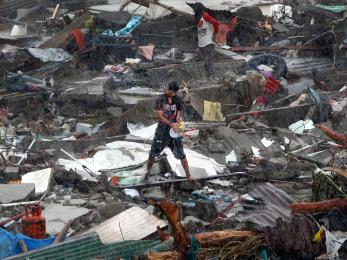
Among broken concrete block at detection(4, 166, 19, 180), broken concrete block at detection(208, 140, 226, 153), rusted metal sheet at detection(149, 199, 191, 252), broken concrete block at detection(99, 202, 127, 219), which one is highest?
rusted metal sheet at detection(149, 199, 191, 252)

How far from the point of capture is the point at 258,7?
2064 centimetres

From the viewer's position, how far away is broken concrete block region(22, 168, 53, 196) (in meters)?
9.15

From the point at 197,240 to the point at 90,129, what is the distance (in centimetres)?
717

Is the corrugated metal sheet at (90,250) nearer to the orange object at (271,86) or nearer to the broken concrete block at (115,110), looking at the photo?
the broken concrete block at (115,110)

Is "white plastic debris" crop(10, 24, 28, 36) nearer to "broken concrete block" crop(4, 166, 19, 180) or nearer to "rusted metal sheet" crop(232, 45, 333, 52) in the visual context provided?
"rusted metal sheet" crop(232, 45, 333, 52)

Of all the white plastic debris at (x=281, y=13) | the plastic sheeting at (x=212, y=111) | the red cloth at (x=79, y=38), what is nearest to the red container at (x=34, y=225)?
the plastic sheeting at (x=212, y=111)

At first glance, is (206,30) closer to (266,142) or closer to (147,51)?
(147,51)

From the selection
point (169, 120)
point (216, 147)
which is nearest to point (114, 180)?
point (169, 120)

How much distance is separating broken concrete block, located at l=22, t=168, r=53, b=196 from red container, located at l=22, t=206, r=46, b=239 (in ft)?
6.49

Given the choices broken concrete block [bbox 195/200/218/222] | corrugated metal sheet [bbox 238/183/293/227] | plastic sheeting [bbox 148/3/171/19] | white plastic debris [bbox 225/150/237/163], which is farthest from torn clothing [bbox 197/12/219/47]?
corrugated metal sheet [bbox 238/183/293/227]

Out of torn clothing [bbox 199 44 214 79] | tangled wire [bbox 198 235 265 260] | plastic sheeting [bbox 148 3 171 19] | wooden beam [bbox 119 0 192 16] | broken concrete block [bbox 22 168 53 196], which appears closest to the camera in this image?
tangled wire [bbox 198 235 265 260]

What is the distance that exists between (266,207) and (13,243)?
2.66 m

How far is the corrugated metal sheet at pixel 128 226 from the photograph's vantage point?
7.21m

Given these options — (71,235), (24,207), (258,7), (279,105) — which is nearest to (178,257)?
(71,235)
